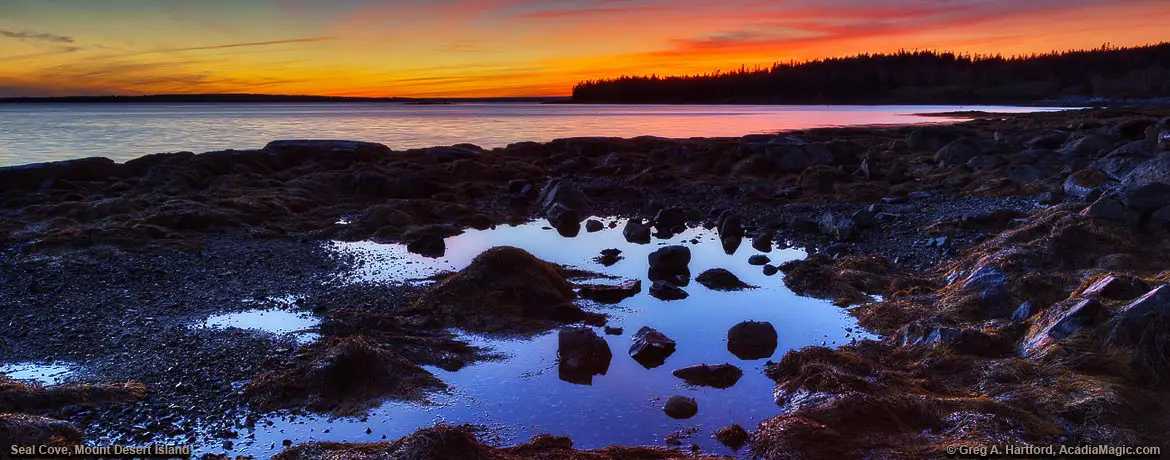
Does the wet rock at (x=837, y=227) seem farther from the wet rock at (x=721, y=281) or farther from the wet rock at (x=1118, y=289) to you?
the wet rock at (x=1118, y=289)

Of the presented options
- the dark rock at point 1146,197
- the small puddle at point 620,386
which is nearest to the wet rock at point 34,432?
the small puddle at point 620,386

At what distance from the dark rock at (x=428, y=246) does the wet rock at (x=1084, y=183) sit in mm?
14761

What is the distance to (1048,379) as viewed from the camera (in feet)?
23.7

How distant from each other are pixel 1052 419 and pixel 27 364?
37.2 ft

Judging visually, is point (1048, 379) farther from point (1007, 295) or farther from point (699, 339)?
point (699, 339)

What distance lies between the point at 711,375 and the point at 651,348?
100 cm

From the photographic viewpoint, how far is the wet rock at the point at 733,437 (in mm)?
6441

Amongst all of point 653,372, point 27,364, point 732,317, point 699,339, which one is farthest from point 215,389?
point 732,317

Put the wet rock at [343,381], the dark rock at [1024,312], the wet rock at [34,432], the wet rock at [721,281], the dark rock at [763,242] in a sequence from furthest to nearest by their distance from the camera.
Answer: the dark rock at [763,242], the wet rock at [721,281], the dark rock at [1024,312], the wet rock at [343,381], the wet rock at [34,432]

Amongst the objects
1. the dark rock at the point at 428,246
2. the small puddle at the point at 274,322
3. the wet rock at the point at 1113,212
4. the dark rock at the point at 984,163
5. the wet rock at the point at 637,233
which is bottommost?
the small puddle at the point at 274,322

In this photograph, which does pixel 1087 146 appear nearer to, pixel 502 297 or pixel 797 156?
pixel 797 156

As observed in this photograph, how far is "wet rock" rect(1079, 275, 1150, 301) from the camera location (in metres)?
8.46

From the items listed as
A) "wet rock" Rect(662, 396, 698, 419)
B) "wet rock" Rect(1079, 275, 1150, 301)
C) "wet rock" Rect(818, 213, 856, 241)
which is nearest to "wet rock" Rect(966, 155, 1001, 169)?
"wet rock" Rect(818, 213, 856, 241)

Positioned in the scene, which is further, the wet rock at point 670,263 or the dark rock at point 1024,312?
the wet rock at point 670,263
